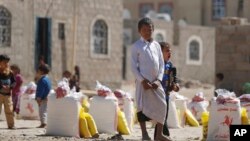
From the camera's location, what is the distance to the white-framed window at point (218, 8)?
140ft

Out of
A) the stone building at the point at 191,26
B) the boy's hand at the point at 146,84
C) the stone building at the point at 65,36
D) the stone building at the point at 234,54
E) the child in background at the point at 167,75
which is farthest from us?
the stone building at the point at 191,26

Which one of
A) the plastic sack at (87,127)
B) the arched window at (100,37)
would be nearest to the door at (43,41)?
the arched window at (100,37)

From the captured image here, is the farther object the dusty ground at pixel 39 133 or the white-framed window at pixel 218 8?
the white-framed window at pixel 218 8

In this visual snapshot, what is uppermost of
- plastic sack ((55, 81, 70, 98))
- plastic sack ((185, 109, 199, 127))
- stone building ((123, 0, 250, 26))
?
stone building ((123, 0, 250, 26))

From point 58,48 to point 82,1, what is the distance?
1924 mm

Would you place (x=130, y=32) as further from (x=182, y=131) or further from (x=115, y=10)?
(x=182, y=131)


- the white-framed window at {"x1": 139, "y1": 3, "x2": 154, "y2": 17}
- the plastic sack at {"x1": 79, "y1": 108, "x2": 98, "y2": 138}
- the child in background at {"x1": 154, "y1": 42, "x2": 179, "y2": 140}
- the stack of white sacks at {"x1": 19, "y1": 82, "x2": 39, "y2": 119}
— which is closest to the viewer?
the child in background at {"x1": 154, "y1": 42, "x2": 179, "y2": 140}

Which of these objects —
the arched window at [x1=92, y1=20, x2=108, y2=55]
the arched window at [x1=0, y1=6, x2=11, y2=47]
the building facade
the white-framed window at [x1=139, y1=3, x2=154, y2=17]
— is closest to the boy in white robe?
the building facade

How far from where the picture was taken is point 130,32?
3688 centimetres

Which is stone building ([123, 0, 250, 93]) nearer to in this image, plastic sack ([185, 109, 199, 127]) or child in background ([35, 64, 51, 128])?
plastic sack ([185, 109, 199, 127])

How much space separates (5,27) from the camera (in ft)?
73.9

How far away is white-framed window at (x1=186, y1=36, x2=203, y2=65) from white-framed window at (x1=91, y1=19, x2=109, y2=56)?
41.9 feet

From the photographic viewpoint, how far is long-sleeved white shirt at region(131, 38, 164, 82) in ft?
30.5

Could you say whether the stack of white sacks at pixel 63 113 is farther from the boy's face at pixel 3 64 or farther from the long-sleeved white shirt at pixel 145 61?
the long-sleeved white shirt at pixel 145 61
